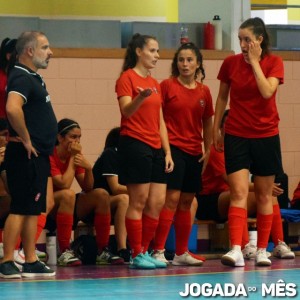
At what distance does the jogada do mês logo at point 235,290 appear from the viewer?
596cm

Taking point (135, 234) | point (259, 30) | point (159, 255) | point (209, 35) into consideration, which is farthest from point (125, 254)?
point (209, 35)

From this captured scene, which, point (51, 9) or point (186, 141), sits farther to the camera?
point (51, 9)

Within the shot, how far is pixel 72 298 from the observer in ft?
19.3

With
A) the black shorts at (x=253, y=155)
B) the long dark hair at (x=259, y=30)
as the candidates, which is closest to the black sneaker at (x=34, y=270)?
the black shorts at (x=253, y=155)

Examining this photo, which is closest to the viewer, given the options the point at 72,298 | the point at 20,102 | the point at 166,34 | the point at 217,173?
the point at 72,298

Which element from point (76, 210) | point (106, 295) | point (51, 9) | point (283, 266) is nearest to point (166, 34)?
point (51, 9)

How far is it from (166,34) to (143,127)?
289 centimetres

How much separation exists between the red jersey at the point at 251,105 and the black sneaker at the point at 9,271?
190 centimetres

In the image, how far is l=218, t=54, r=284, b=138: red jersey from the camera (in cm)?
772

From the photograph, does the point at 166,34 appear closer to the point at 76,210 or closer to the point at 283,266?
the point at 76,210

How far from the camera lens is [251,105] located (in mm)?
7746

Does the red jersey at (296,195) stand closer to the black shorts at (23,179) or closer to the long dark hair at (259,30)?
the long dark hair at (259,30)

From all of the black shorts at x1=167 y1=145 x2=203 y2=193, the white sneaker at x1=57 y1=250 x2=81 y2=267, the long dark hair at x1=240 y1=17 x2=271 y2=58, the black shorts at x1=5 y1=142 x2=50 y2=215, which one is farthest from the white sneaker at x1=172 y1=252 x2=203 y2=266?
the long dark hair at x1=240 y1=17 x2=271 y2=58

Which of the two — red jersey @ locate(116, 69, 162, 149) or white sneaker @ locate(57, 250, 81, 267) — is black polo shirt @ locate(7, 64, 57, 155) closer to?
red jersey @ locate(116, 69, 162, 149)
